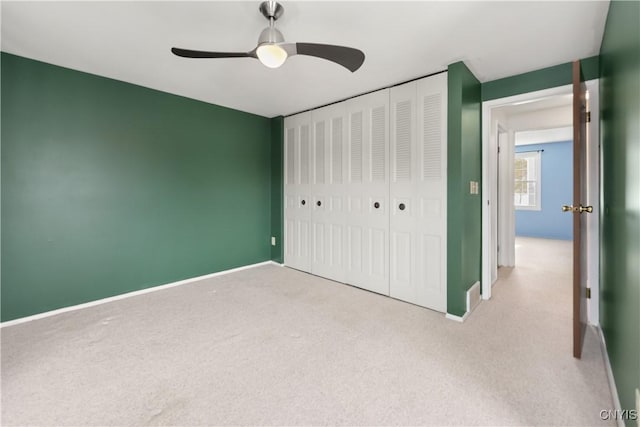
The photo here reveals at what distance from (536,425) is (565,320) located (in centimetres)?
159

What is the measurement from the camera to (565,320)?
2.50 m

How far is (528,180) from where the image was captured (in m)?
7.11

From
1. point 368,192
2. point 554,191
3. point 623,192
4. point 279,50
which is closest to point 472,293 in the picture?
point 368,192

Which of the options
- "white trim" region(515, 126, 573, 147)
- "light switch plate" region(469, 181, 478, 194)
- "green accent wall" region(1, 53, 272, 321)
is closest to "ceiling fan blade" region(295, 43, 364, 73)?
"light switch plate" region(469, 181, 478, 194)

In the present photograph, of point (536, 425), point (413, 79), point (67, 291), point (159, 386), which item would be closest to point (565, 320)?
point (536, 425)

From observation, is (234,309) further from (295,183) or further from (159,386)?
(295,183)

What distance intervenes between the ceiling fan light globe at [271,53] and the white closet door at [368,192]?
5.50 feet

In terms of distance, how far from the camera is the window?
6953 millimetres

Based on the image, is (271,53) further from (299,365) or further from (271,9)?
(299,365)

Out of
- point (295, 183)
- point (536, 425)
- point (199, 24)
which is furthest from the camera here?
point (295, 183)

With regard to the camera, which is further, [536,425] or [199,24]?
[199,24]

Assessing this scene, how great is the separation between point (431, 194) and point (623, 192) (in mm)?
1402

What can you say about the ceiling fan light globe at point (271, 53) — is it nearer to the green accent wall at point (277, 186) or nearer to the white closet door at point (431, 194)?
the white closet door at point (431, 194)

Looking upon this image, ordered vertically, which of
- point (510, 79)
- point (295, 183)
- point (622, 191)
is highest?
point (510, 79)
